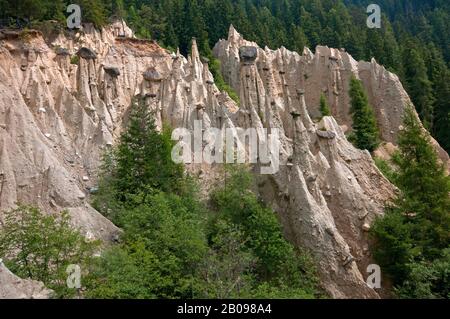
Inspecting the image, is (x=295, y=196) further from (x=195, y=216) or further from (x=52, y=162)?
(x=52, y=162)

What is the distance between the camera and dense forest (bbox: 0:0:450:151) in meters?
34.8

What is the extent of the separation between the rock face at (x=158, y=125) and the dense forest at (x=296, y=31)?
302 cm

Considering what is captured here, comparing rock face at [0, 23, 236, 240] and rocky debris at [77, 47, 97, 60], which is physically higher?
rocky debris at [77, 47, 97, 60]

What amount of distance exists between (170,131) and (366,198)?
1050 centimetres

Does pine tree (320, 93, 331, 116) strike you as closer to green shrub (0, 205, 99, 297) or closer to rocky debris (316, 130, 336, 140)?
rocky debris (316, 130, 336, 140)

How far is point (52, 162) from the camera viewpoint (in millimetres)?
20859

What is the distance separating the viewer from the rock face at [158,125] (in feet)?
64.7

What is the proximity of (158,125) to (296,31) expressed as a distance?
103ft

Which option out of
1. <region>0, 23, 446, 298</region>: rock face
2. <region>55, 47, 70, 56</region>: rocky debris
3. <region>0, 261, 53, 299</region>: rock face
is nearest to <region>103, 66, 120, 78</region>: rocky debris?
<region>0, 23, 446, 298</region>: rock face

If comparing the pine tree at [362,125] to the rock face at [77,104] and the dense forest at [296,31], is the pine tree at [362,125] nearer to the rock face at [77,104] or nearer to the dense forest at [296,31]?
the dense forest at [296,31]

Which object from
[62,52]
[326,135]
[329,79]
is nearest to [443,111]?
[329,79]

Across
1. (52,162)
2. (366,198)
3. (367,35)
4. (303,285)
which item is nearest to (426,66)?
(367,35)

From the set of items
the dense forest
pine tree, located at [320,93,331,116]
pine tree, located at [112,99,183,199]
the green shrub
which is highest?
the dense forest

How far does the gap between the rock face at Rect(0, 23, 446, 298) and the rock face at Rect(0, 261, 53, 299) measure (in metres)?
4.14
